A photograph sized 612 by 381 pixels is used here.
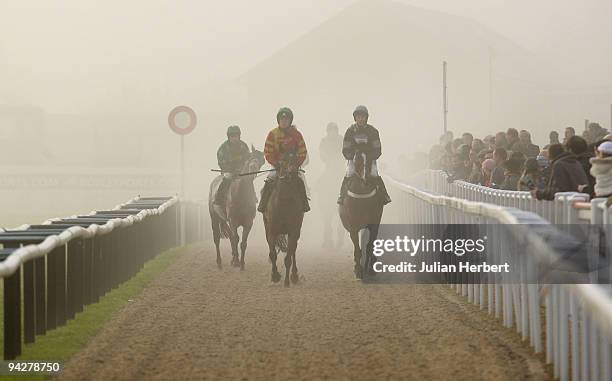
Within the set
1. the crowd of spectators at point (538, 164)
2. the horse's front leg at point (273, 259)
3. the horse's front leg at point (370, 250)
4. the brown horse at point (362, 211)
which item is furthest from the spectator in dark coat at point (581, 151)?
the horse's front leg at point (273, 259)

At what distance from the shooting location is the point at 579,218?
10.3m

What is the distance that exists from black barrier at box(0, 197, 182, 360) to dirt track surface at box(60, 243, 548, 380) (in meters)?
0.48

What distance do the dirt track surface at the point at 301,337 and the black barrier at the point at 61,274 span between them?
476 mm

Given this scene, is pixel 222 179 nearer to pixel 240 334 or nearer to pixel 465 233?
pixel 465 233

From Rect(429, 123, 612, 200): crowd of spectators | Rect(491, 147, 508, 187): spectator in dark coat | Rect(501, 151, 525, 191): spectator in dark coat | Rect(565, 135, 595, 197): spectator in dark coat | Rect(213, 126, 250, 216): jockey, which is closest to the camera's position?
Rect(429, 123, 612, 200): crowd of spectators

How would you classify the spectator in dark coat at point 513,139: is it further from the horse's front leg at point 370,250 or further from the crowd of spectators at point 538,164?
the horse's front leg at point 370,250

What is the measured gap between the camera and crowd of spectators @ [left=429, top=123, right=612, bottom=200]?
11336 millimetres

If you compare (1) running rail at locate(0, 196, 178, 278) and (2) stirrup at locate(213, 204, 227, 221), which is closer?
(1) running rail at locate(0, 196, 178, 278)

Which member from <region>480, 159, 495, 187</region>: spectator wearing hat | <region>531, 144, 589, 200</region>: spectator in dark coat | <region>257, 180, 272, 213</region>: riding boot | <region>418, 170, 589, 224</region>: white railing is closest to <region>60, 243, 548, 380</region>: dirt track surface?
<region>257, 180, 272, 213</region>: riding boot

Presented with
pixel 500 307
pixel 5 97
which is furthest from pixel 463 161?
pixel 5 97

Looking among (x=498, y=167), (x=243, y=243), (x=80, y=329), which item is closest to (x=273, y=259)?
(x=243, y=243)

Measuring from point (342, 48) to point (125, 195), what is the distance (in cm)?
2291

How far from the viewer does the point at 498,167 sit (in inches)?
689

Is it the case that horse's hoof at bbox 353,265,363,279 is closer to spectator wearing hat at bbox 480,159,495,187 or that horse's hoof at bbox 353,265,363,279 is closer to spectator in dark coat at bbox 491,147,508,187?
spectator in dark coat at bbox 491,147,508,187
